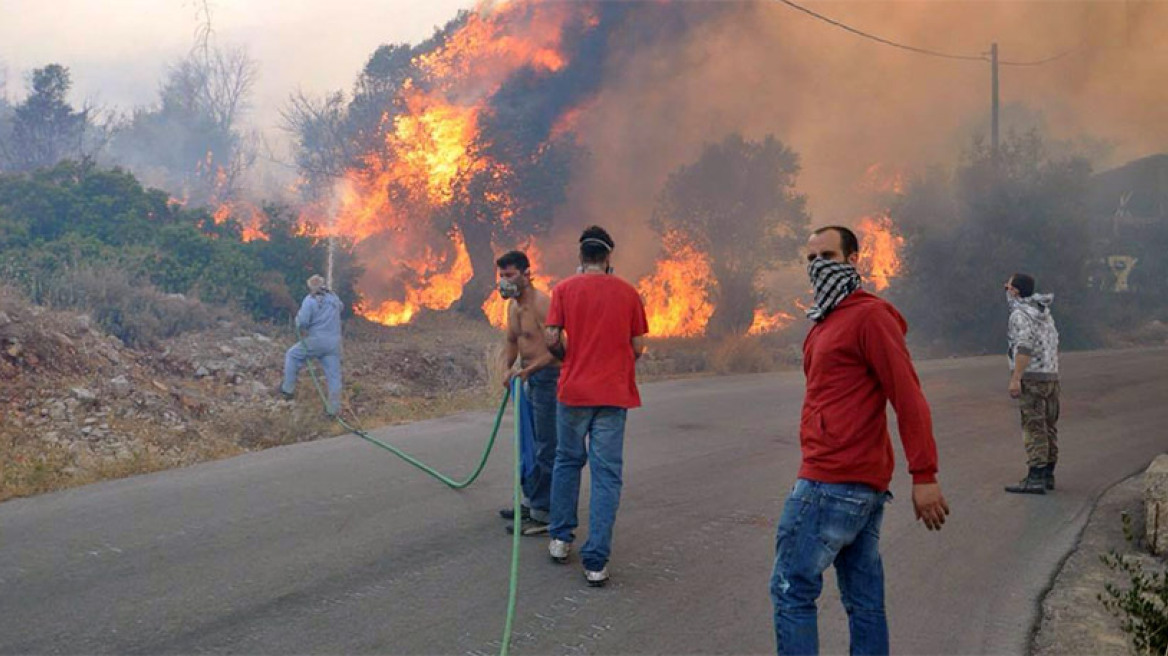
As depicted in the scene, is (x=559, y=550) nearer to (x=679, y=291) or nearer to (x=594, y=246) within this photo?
(x=594, y=246)

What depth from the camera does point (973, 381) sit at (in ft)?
51.4

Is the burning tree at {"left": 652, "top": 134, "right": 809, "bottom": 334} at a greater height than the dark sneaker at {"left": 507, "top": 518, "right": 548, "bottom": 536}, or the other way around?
the burning tree at {"left": 652, "top": 134, "right": 809, "bottom": 334}

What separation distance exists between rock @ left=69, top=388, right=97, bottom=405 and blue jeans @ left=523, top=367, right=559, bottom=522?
21.3 feet

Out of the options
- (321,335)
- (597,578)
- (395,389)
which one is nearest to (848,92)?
(395,389)

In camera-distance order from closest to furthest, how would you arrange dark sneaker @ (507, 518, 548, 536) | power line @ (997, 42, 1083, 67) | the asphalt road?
the asphalt road → dark sneaker @ (507, 518, 548, 536) → power line @ (997, 42, 1083, 67)

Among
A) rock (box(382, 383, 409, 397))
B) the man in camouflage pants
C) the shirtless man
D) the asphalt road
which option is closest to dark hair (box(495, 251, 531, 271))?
the shirtless man

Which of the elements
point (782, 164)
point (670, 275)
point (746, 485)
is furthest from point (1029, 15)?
point (746, 485)

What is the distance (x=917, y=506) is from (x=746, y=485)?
15.0 ft

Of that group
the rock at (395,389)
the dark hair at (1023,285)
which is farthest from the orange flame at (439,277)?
the dark hair at (1023,285)

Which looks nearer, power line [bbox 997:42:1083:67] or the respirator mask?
the respirator mask

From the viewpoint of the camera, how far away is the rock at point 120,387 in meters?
10.9

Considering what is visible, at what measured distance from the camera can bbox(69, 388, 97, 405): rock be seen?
10.4 metres

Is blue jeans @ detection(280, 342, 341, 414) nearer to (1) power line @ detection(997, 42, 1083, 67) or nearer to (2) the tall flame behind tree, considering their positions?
(2) the tall flame behind tree

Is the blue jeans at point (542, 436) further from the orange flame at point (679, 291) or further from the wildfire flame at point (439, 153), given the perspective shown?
the orange flame at point (679, 291)
